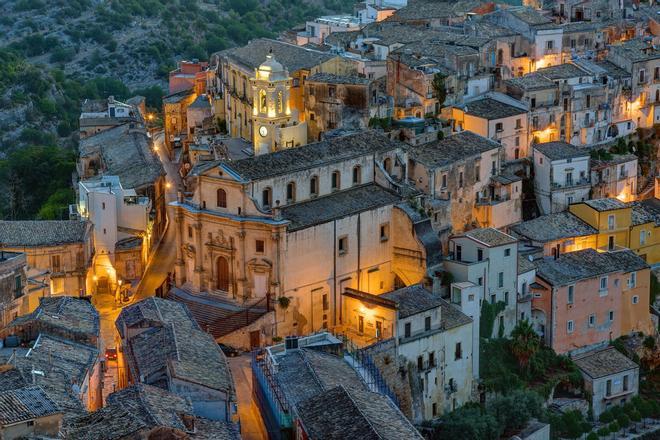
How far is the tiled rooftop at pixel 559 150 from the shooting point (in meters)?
72.4

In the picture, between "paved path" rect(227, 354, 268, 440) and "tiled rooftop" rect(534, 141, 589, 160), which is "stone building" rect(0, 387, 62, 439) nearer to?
"paved path" rect(227, 354, 268, 440)

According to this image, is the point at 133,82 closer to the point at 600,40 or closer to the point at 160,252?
the point at 600,40

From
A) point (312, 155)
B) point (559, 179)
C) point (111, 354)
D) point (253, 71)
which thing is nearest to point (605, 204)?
point (559, 179)

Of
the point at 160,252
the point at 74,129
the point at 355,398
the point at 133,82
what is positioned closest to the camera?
the point at 355,398

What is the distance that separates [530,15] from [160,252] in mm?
28033

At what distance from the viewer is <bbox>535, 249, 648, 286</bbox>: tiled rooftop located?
64.8 metres

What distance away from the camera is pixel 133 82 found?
114312mm

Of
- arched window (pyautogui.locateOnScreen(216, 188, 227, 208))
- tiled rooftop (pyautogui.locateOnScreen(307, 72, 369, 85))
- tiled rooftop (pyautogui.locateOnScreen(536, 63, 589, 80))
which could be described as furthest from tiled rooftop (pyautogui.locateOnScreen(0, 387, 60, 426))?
tiled rooftop (pyautogui.locateOnScreen(536, 63, 589, 80))

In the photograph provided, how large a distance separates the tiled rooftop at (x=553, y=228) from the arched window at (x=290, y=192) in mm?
11341

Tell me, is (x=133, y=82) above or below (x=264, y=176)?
below

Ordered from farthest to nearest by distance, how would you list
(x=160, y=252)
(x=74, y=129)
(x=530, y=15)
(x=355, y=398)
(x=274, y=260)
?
(x=74, y=129), (x=530, y=15), (x=160, y=252), (x=274, y=260), (x=355, y=398)

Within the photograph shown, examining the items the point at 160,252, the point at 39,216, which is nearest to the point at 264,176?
the point at 160,252

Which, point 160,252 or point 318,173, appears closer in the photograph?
point 318,173

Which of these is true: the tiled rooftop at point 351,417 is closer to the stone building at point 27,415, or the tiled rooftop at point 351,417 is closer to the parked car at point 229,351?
the stone building at point 27,415
